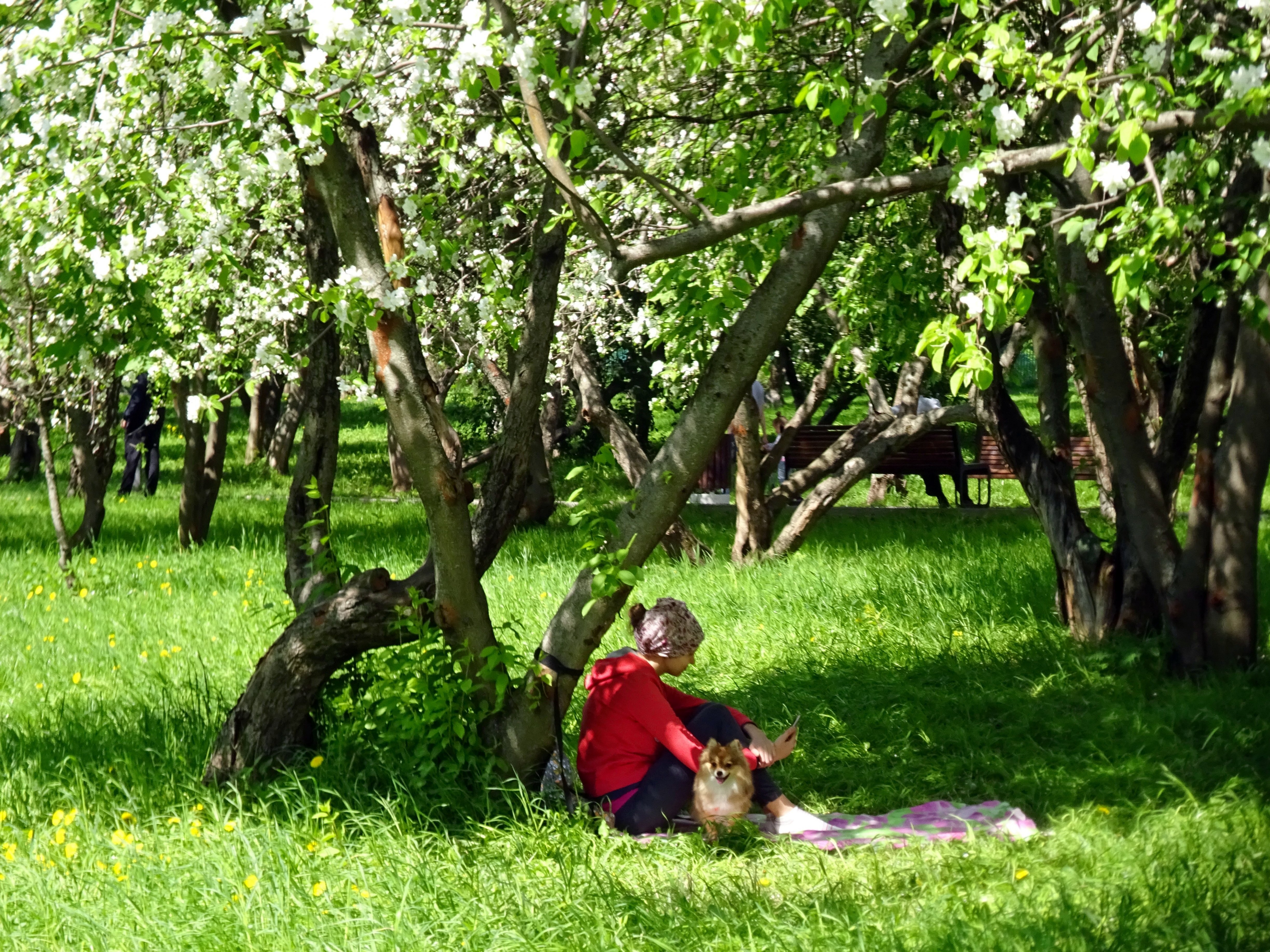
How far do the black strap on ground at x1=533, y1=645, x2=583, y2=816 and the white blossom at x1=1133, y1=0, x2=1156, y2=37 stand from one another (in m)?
2.87

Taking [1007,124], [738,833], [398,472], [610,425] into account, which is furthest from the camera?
[398,472]

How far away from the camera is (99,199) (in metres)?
4.45

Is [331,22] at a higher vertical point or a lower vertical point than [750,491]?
higher

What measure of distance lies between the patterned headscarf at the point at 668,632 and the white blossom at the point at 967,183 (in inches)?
74.9

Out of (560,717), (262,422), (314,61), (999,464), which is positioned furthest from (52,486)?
(262,422)

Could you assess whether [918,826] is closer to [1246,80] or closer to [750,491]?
[1246,80]

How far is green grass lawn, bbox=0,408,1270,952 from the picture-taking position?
3898 millimetres

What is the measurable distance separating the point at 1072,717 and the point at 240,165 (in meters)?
4.28

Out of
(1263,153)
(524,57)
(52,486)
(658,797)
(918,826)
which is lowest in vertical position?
(918,826)

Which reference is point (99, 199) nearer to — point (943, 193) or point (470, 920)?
point (470, 920)

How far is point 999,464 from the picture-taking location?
628 inches

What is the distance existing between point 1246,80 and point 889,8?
99 centimetres

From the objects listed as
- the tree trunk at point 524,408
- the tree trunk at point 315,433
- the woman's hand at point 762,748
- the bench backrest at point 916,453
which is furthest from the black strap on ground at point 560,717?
the bench backrest at point 916,453

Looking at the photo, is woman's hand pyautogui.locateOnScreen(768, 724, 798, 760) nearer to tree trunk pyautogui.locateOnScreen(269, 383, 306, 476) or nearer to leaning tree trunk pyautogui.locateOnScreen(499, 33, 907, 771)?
leaning tree trunk pyautogui.locateOnScreen(499, 33, 907, 771)
